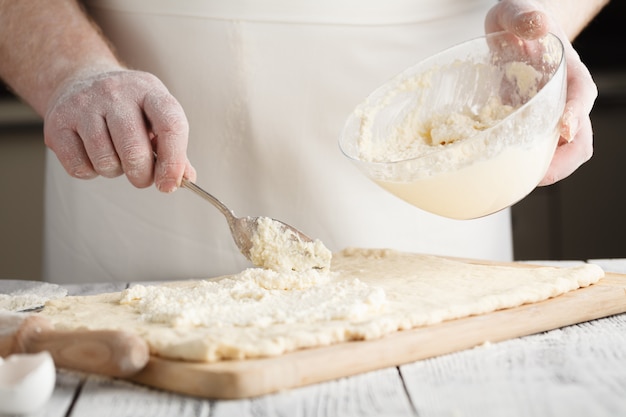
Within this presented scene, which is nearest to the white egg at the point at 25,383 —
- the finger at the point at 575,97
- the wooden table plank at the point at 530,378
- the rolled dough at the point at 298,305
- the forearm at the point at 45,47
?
the rolled dough at the point at 298,305

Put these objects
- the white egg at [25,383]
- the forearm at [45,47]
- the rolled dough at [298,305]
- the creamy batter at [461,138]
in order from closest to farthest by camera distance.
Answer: the white egg at [25,383], the rolled dough at [298,305], the creamy batter at [461,138], the forearm at [45,47]

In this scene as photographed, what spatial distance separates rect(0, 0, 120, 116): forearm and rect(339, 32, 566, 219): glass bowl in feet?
1.50

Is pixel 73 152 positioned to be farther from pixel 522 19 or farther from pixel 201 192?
pixel 522 19

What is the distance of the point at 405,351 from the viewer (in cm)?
90

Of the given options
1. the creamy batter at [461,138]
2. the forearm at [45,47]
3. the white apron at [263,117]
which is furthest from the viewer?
the white apron at [263,117]

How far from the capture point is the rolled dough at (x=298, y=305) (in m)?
0.87

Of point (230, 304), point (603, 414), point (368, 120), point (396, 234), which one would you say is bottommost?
point (603, 414)

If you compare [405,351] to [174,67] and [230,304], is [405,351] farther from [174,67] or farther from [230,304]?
[174,67]

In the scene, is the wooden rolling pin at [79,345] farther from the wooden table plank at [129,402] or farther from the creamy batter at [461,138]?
the creamy batter at [461,138]

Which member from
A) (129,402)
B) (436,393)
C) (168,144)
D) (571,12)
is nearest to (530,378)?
(436,393)

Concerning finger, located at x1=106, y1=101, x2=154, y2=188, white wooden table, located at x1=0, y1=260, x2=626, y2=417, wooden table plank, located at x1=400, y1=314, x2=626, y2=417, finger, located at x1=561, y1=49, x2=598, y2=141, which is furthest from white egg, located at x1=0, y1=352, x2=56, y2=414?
finger, located at x1=561, y1=49, x2=598, y2=141

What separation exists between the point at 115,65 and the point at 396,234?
2.03 feet

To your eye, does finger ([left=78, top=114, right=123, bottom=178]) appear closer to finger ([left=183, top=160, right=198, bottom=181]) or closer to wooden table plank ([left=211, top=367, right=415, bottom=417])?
finger ([left=183, top=160, right=198, bottom=181])

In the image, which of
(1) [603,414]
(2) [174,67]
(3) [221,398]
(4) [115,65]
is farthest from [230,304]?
(2) [174,67]
